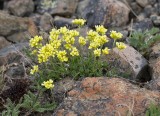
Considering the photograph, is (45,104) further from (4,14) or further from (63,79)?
(4,14)

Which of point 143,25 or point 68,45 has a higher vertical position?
point 68,45

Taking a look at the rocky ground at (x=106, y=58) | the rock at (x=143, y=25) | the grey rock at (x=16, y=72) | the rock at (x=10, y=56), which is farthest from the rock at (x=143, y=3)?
the grey rock at (x=16, y=72)

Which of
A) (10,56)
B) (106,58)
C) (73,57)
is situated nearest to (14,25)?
(10,56)

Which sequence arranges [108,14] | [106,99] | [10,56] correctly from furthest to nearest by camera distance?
[108,14] < [10,56] < [106,99]

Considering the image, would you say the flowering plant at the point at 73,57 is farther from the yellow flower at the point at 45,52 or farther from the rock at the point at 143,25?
the rock at the point at 143,25

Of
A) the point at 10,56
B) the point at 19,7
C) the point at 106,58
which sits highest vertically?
the point at 106,58

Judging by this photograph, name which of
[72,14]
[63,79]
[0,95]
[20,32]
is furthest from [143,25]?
[0,95]

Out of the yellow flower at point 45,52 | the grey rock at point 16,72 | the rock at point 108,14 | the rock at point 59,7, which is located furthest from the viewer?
the rock at point 59,7

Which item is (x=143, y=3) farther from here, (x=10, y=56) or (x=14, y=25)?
(x=10, y=56)
